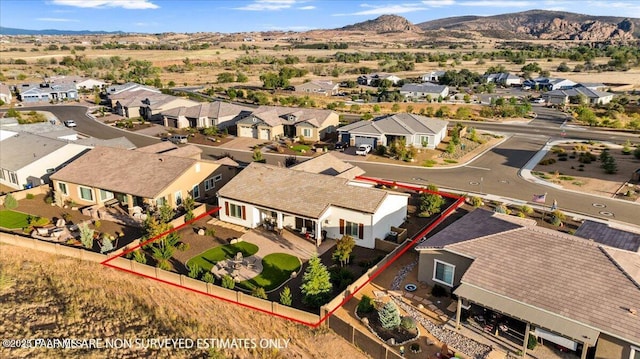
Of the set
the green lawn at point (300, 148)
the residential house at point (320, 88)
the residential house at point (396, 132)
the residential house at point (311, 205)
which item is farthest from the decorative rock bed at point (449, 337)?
the residential house at point (320, 88)

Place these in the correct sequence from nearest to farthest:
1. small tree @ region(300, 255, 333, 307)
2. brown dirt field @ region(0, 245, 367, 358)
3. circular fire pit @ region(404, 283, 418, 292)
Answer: brown dirt field @ region(0, 245, 367, 358), small tree @ region(300, 255, 333, 307), circular fire pit @ region(404, 283, 418, 292)

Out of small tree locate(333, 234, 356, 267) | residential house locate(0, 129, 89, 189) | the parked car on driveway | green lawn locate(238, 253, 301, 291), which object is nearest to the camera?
green lawn locate(238, 253, 301, 291)

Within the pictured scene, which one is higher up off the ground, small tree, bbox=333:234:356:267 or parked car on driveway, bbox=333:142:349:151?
parked car on driveway, bbox=333:142:349:151

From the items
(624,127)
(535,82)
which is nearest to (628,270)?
(624,127)

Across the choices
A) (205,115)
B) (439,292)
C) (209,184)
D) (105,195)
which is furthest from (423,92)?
(439,292)

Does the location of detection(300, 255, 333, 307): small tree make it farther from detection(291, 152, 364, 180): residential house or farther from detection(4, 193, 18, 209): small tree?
detection(4, 193, 18, 209): small tree

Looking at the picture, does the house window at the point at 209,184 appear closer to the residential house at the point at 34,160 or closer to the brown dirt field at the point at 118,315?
the brown dirt field at the point at 118,315

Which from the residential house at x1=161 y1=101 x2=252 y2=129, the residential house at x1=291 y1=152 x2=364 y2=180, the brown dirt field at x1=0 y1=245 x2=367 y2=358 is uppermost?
the residential house at x1=161 y1=101 x2=252 y2=129
